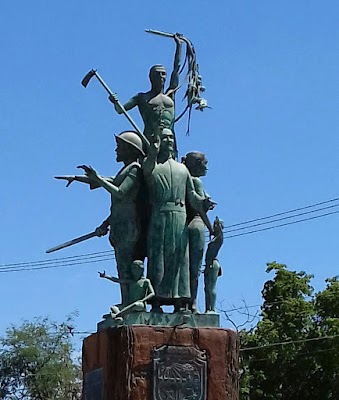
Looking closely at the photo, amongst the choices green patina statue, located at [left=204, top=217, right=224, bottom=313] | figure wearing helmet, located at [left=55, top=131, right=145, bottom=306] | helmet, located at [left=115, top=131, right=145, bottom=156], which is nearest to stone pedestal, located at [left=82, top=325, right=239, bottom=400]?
green patina statue, located at [left=204, top=217, right=224, bottom=313]

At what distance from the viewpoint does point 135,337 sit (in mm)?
12430

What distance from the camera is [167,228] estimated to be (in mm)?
13375

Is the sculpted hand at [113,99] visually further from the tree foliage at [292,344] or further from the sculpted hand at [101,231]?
the tree foliage at [292,344]

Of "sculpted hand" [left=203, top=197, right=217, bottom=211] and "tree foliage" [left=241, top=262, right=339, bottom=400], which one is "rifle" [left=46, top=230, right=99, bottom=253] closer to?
"sculpted hand" [left=203, top=197, right=217, bottom=211]

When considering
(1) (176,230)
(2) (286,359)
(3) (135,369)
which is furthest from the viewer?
(2) (286,359)

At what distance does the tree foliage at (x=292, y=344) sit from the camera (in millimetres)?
30453

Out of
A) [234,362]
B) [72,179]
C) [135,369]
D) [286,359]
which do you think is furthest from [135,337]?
[286,359]

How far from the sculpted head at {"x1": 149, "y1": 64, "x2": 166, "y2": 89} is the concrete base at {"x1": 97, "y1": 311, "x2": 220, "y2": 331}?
3072 millimetres

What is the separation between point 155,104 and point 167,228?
1.65 meters

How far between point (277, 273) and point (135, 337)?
1970cm

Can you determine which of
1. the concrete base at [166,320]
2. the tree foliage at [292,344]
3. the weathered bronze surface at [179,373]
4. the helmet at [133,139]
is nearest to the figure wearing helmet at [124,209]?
the helmet at [133,139]

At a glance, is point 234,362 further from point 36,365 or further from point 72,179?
point 36,365

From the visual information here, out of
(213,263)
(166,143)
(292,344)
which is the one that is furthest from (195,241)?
(292,344)

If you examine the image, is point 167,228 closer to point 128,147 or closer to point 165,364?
point 128,147
